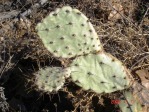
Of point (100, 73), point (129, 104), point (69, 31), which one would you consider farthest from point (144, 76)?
point (69, 31)

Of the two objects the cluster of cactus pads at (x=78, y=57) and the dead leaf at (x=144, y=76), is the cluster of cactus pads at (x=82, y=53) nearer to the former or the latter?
the cluster of cactus pads at (x=78, y=57)

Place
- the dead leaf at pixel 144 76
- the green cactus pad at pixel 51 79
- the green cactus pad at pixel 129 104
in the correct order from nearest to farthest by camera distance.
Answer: the green cactus pad at pixel 51 79, the green cactus pad at pixel 129 104, the dead leaf at pixel 144 76

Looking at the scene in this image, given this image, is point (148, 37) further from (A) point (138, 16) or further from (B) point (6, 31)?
(B) point (6, 31)

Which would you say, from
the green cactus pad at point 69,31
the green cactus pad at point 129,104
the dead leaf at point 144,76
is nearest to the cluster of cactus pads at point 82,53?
the green cactus pad at point 69,31

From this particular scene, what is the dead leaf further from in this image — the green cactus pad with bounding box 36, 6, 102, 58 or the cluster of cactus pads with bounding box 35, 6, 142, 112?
the green cactus pad with bounding box 36, 6, 102, 58

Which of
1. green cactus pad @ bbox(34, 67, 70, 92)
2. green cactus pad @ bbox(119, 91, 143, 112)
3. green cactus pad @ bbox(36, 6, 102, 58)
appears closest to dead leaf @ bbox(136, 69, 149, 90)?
green cactus pad @ bbox(119, 91, 143, 112)

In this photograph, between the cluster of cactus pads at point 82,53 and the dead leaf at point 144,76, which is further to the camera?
the dead leaf at point 144,76
